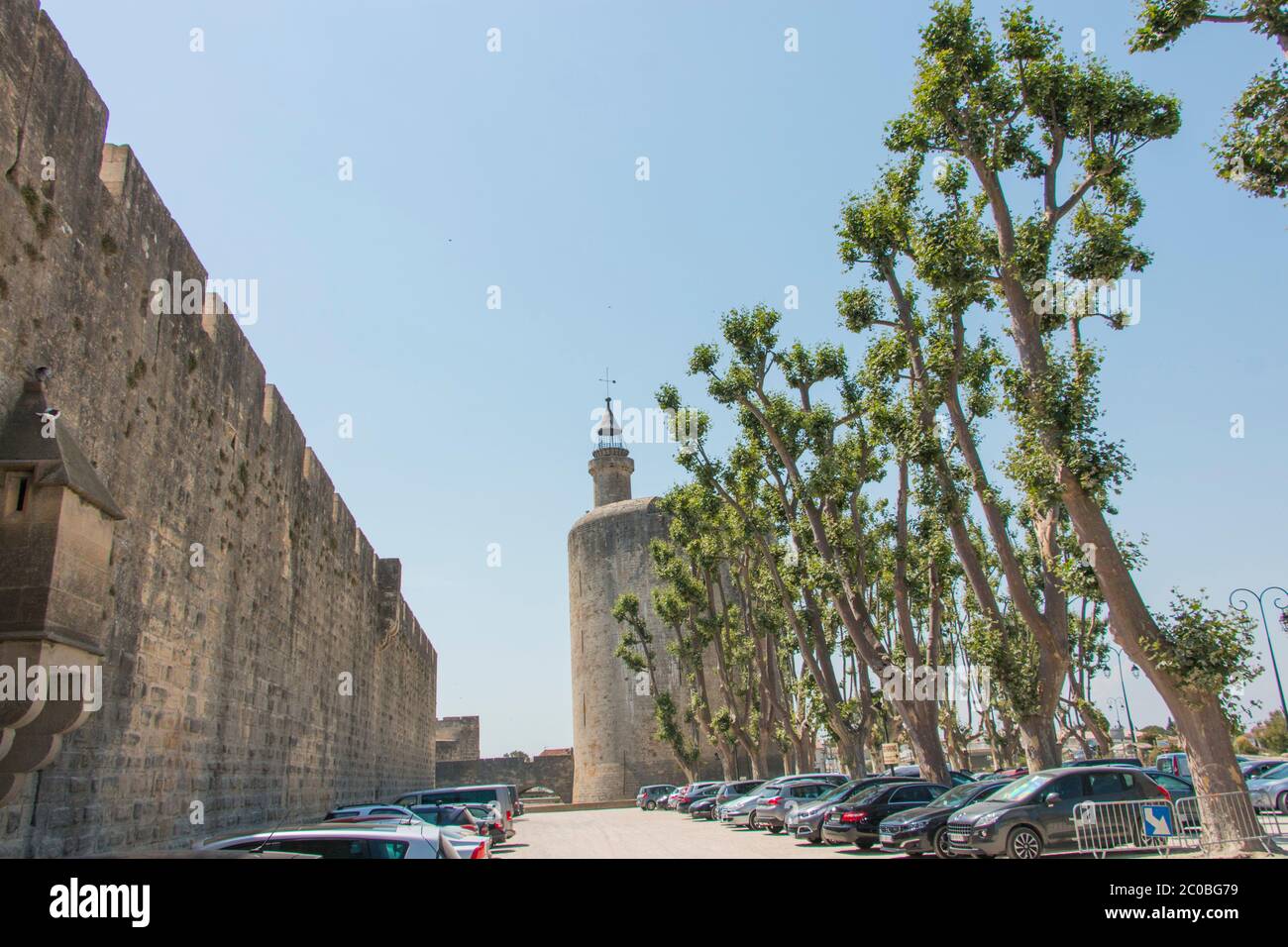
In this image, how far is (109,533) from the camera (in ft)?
27.8

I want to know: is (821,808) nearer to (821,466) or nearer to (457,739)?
(821,466)

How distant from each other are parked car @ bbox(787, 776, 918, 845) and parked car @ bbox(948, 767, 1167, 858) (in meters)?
4.64

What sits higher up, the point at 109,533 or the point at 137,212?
the point at 137,212

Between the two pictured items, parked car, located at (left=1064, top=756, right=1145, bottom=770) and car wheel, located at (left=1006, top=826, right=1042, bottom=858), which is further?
parked car, located at (left=1064, top=756, right=1145, bottom=770)

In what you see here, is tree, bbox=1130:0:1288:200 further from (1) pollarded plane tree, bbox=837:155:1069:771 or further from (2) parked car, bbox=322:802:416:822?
(2) parked car, bbox=322:802:416:822

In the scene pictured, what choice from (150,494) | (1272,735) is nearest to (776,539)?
(150,494)

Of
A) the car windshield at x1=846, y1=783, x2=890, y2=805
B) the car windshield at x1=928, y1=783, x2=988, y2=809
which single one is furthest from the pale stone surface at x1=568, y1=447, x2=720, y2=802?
the car windshield at x1=928, y1=783, x2=988, y2=809

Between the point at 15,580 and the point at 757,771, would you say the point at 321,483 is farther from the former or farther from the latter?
the point at 757,771

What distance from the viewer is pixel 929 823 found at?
14461 millimetres

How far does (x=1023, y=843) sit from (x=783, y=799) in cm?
1051

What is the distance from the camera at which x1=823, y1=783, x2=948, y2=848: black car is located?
1669 centimetres

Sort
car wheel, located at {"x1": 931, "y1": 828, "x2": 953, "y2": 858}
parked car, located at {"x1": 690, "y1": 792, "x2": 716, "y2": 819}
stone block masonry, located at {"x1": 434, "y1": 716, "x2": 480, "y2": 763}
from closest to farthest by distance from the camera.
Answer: car wheel, located at {"x1": 931, "y1": 828, "x2": 953, "y2": 858}
parked car, located at {"x1": 690, "y1": 792, "x2": 716, "y2": 819}
stone block masonry, located at {"x1": 434, "y1": 716, "x2": 480, "y2": 763}
